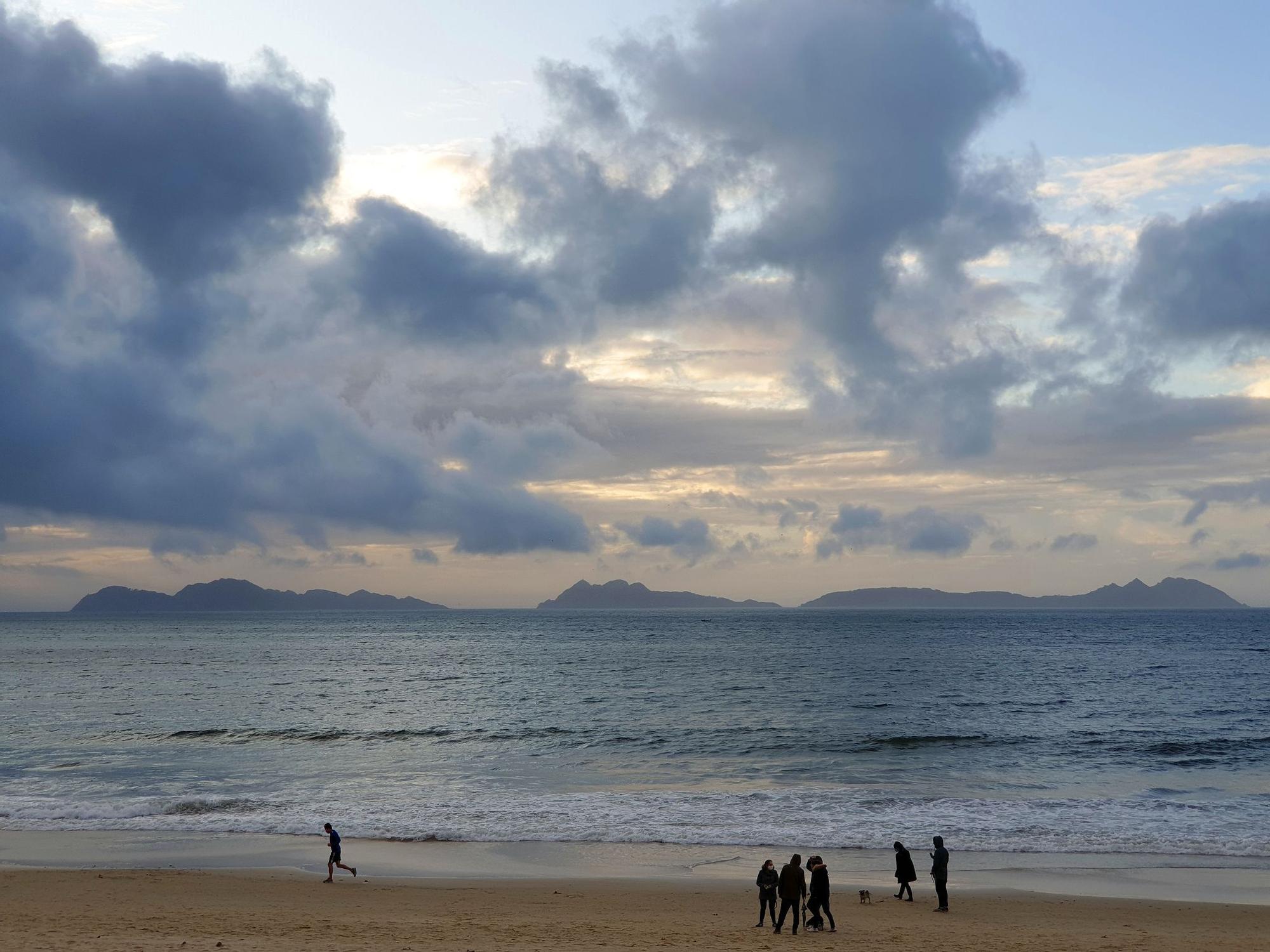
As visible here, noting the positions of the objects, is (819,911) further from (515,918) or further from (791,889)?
(515,918)

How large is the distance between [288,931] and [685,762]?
2383 cm

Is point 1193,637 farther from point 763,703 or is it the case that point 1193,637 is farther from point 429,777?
point 429,777

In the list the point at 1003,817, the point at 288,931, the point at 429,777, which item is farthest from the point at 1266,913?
the point at 429,777

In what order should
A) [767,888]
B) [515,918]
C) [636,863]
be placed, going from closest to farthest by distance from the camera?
[767,888], [515,918], [636,863]

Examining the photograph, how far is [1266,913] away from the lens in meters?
21.5

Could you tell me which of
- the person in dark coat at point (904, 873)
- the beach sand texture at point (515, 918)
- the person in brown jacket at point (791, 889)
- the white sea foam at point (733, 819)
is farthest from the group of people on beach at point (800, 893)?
the white sea foam at point (733, 819)

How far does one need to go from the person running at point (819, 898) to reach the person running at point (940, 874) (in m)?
3.19

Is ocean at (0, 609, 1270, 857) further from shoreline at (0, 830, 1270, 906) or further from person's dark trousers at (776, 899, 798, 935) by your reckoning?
person's dark trousers at (776, 899, 798, 935)

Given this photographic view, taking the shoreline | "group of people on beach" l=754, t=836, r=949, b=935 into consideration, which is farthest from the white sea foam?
"group of people on beach" l=754, t=836, r=949, b=935

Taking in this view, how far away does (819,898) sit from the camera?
20.3 metres

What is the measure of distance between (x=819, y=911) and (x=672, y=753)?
23.7 meters

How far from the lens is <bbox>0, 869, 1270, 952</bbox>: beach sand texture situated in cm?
1877

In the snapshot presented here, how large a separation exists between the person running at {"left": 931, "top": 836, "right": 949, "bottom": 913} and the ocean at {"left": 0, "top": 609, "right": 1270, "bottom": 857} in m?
6.27

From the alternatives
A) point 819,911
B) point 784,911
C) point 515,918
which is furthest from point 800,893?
point 515,918
